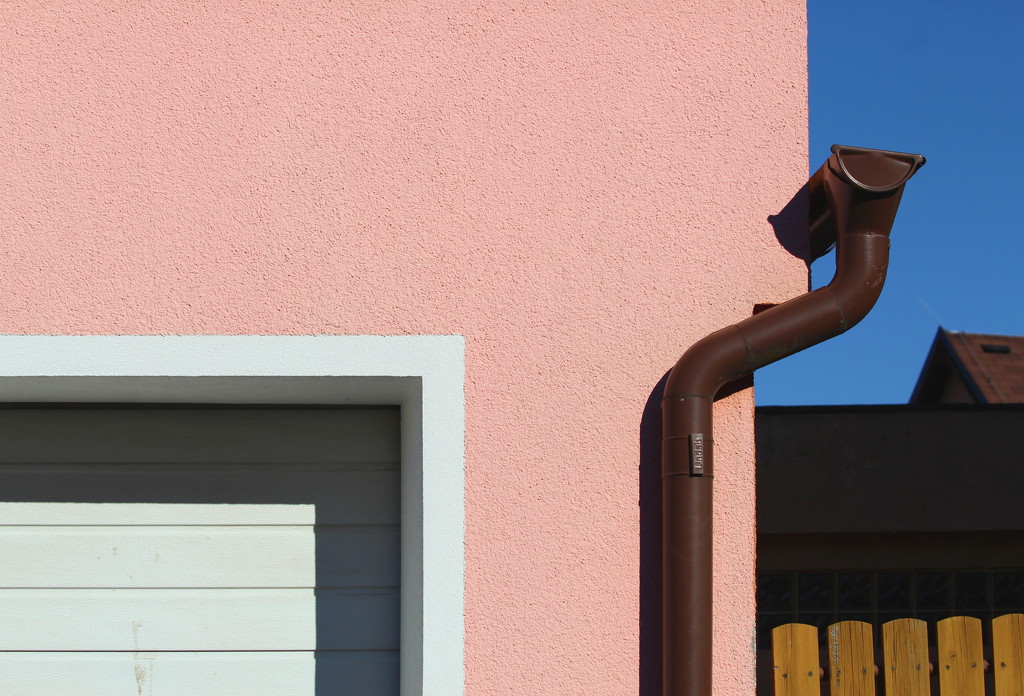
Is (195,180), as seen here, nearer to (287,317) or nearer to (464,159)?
(287,317)

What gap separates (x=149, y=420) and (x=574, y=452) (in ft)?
4.66

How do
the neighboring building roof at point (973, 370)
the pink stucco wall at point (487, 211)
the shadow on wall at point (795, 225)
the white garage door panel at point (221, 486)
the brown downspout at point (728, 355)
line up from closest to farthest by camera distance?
the brown downspout at point (728, 355), the pink stucco wall at point (487, 211), the shadow on wall at point (795, 225), the white garage door panel at point (221, 486), the neighboring building roof at point (973, 370)

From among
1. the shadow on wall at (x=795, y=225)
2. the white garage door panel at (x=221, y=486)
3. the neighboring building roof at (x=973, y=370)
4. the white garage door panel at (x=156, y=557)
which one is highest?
the neighboring building roof at (x=973, y=370)

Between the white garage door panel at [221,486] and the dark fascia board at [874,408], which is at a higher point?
the dark fascia board at [874,408]

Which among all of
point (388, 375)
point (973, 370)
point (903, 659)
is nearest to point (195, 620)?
point (388, 375)

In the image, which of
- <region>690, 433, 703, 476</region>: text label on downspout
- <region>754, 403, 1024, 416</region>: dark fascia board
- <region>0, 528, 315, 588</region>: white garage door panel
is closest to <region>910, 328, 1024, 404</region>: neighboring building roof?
<region>754, 403, 1024, 416</region>: dark fascia board

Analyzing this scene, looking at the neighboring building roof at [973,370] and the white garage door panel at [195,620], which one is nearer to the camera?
the white garage door panel at [195,620]

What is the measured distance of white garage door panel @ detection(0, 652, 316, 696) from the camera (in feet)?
10.9

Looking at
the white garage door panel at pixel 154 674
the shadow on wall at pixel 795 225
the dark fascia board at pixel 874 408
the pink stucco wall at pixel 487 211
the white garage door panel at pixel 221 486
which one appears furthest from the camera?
the dark fascia board at pixel 874 408

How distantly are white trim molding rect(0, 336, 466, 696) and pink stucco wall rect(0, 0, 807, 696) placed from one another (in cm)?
4

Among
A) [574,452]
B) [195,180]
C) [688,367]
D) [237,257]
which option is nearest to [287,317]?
[237,257]

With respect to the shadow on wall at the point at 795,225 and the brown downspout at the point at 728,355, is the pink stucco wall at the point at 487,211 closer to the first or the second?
the shadow on wall at the point at 795,225

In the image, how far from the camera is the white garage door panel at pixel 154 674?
10.9 ft

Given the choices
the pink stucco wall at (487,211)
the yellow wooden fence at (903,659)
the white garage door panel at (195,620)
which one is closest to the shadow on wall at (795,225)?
the pink stucco wall at (487,211)
